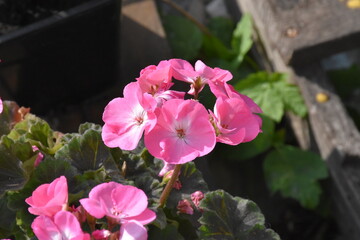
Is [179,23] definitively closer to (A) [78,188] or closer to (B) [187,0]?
(B) [187,0]

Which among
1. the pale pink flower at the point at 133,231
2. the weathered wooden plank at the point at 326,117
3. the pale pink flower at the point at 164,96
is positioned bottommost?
the weathered wooden plank at the point at 326,117

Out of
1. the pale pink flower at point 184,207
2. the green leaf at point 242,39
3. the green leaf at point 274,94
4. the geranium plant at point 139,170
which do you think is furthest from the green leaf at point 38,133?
the green leaf at point 242,39

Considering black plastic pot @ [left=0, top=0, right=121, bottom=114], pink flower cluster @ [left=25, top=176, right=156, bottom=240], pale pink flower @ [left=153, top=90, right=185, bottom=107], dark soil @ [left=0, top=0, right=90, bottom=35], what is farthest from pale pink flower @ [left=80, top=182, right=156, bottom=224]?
dark soil @ [left=0, top=0, right=90, bottom=35]

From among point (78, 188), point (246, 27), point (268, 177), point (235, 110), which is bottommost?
point (268, 177)

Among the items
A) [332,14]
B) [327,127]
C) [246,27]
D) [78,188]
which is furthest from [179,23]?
[78,188]

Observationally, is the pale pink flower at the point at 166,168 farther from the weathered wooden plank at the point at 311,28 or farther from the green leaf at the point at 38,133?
the weathered wooden plank at the point at 311,28

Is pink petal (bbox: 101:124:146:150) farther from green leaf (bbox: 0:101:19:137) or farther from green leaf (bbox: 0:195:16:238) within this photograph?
green leaf (bbox: 0:101:19:137)
